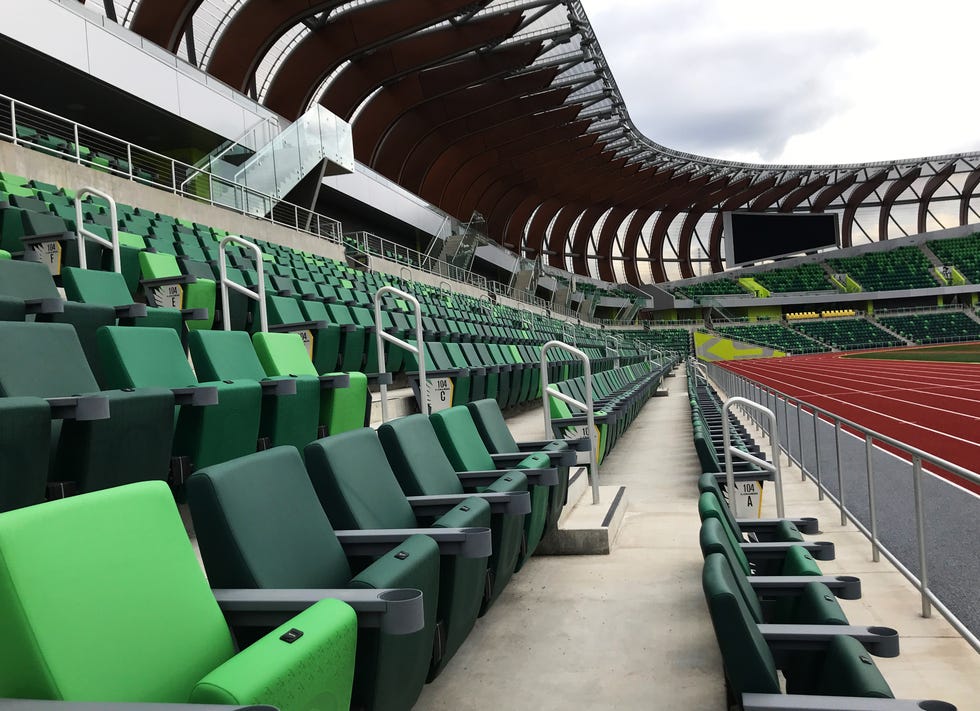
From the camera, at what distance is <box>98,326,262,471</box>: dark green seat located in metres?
3.24

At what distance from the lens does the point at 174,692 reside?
141 cm

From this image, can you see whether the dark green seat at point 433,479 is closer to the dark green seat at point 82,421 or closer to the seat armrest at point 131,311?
the dark green seat at point 82,421

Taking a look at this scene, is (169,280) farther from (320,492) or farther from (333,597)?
(333,597)

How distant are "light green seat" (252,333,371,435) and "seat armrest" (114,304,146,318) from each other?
0.61m

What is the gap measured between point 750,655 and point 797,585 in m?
0.82

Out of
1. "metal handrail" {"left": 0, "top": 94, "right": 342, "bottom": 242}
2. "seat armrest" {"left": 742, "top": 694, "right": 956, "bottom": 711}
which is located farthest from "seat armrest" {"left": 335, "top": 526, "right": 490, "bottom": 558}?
"metal handrail" {"left": 0, "top": 94, "right": 342, "bottom": 242}

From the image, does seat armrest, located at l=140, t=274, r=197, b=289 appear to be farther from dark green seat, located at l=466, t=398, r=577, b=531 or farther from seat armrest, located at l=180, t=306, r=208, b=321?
dark green seat, located at l=466, t=398, r=577, b=531

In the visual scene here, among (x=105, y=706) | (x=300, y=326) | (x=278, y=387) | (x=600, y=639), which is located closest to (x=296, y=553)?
(x=105, y=706)

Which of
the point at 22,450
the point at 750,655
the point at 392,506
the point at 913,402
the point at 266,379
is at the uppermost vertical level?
the point at 266,379

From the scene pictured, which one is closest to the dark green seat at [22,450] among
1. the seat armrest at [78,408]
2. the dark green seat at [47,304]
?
the seat armrest at [78,408]

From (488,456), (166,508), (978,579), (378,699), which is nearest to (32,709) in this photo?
(166,508)

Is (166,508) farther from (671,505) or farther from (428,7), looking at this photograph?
(428,7)

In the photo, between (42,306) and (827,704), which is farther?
(42,306)

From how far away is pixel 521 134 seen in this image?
109 ft
